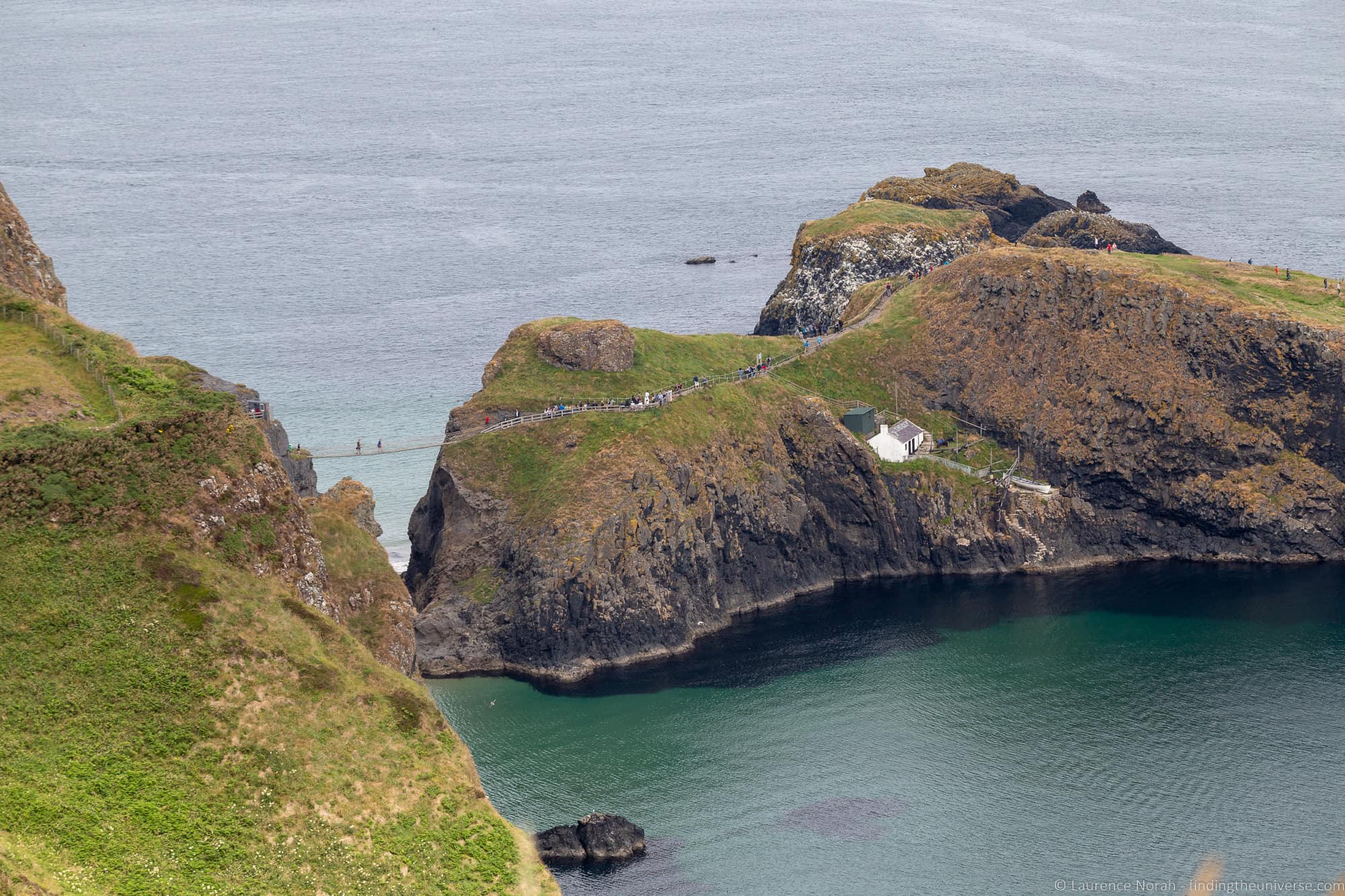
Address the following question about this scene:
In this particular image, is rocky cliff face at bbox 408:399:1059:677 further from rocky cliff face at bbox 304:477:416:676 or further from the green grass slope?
the green grass slope

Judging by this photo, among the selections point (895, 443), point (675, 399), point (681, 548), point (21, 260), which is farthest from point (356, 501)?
point (895, 443)

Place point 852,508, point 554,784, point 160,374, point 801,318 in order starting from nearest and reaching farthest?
point 160,374 → point 554,784 → point 852,508 → point 801,318

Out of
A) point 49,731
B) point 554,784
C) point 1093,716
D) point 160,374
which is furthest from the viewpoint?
point 1093,716

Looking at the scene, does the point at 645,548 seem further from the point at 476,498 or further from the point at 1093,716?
the point at 1093,716

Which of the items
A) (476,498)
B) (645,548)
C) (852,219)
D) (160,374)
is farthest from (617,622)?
(852,219)

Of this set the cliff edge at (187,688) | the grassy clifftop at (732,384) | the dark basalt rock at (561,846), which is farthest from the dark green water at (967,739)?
the cliff edge at (187,688)

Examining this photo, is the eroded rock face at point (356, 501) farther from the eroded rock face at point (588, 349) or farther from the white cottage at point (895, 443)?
the white cottage at point (895, 443)

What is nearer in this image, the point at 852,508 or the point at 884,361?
the point at 852,508
